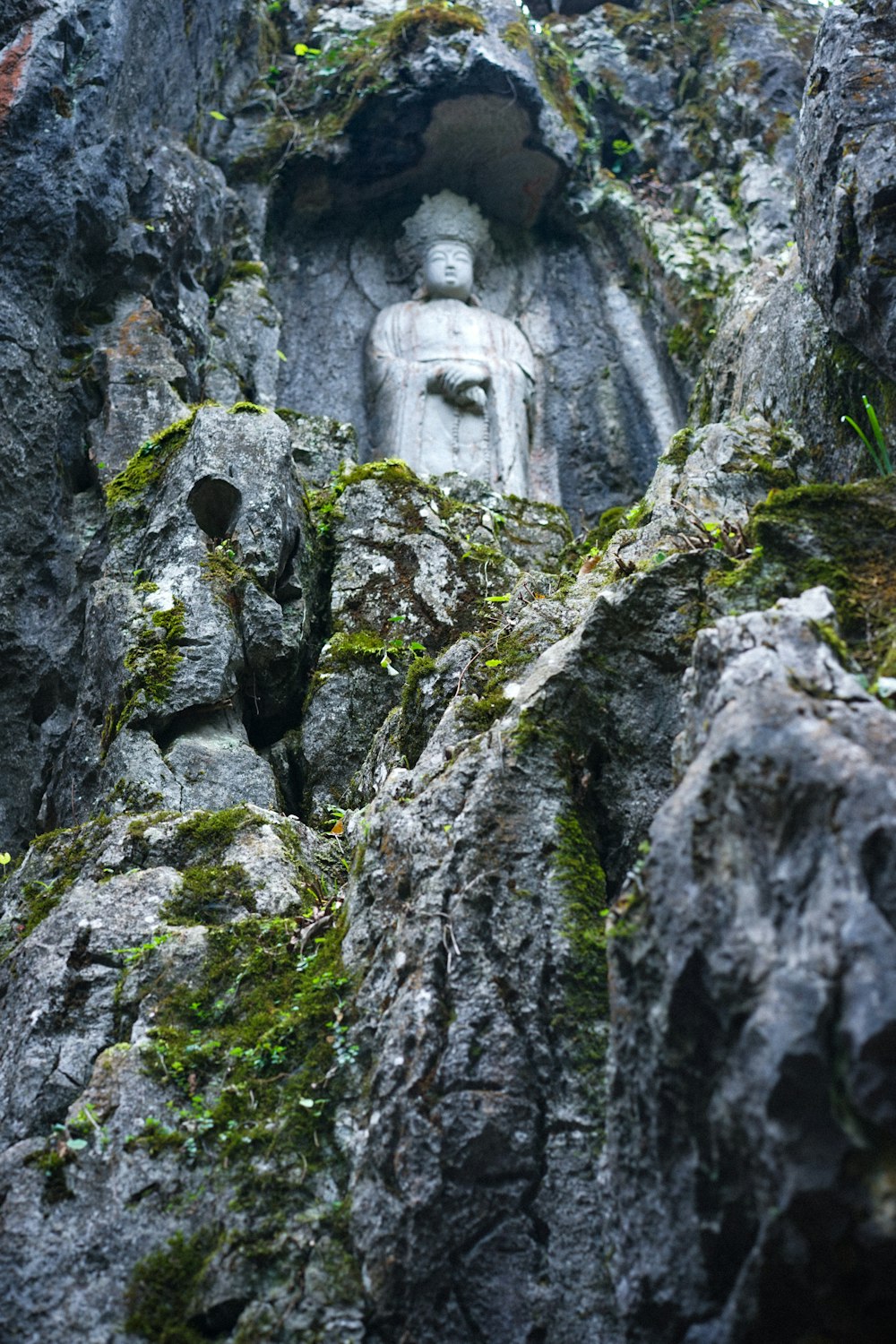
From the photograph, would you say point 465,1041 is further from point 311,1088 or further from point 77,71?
point 77,71

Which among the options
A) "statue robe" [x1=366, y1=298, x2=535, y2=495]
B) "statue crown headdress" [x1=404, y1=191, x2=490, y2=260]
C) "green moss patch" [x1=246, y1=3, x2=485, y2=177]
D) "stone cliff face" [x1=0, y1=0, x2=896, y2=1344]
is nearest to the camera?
"stone cliff face" [x1=0, y1=0, x2=896, y2=1344]

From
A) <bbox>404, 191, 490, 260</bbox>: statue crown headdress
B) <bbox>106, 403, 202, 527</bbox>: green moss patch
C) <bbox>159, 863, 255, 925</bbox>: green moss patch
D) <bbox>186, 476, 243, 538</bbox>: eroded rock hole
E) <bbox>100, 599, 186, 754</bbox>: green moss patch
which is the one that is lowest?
<bbox>159, 863, 255, 925</bbox>: green moss patch

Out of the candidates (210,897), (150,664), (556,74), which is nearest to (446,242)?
(556,74)

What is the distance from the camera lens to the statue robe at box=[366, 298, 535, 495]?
9.88 meters

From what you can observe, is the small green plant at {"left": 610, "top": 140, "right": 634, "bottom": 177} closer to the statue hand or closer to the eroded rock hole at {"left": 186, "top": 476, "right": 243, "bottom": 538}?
the statue hand

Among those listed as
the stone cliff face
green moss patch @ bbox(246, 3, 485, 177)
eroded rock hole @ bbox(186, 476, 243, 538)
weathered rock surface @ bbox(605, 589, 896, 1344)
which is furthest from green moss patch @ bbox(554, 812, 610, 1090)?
green moss patch @ bbox(246, 3, 485, 177)

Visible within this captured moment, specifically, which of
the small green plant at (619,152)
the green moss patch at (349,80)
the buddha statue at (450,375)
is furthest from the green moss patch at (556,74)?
the buddha statue at (450,375)

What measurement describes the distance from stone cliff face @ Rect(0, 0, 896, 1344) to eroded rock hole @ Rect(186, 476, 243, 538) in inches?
0.9

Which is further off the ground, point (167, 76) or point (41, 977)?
point (167, 76)

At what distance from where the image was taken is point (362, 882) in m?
4.40

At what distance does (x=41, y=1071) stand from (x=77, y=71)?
7.57 metres

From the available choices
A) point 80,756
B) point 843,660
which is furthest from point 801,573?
point 80,756

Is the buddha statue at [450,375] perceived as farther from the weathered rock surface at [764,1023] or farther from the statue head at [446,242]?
the weathered rock surface at [764,1023]

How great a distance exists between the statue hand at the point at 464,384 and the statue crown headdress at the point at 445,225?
1943mm
